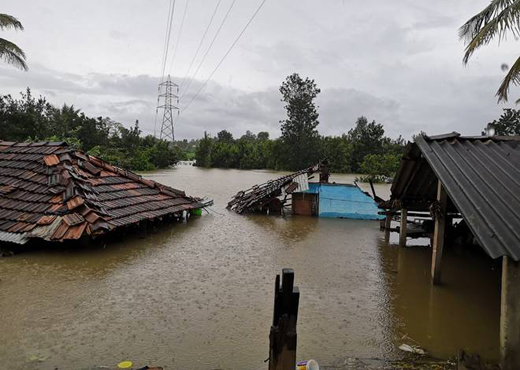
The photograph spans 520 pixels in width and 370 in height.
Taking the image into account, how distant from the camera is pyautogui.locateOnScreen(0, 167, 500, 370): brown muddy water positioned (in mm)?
4848

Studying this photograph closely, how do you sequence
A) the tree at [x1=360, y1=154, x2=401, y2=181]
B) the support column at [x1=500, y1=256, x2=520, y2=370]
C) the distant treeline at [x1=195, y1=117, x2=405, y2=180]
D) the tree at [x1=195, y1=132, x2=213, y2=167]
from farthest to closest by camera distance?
the tree at [x1=195, y1=132, x2=213, y2=167], the distant treeline at [x1=195, y1=117, x2=405, y2=180], the tree at [x1=360, y1=154, x2=401, y2=181], the support column at [x1=500, y1=256, x2=520, y2=370]

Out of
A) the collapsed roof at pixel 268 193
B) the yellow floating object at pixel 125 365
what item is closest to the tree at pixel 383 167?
the collapsed roof at pixel 268 193

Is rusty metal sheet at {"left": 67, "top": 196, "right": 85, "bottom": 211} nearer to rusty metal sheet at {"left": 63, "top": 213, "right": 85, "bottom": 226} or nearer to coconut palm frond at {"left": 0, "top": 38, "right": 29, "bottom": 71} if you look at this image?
rusty metal sheet at {"left": 63, "top": 213, "right": 85, "bottom": 226}

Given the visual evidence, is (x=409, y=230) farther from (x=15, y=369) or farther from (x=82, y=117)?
(x=82, y=117)

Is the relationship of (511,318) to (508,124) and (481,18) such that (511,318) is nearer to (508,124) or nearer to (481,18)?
(481,18)

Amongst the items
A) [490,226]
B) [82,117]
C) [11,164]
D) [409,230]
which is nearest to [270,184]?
[409,230]

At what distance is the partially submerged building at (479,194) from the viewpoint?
429 centimetres

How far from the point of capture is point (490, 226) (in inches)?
186

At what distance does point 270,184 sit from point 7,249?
10.7 meters

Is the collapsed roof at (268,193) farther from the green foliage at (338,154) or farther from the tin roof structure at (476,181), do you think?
the green foliage at (338,154)

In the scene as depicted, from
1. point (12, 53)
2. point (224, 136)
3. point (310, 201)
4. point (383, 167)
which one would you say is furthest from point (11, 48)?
point (224, 136)

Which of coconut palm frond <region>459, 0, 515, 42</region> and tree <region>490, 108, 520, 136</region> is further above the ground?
tree <region>490, 108, 520, 136</region>

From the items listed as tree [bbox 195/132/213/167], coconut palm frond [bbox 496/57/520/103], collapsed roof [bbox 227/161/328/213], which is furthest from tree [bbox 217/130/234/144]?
coconut palm frond [bbox 496/57/520/103]

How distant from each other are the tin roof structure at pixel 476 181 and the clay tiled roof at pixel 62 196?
24.1ft
